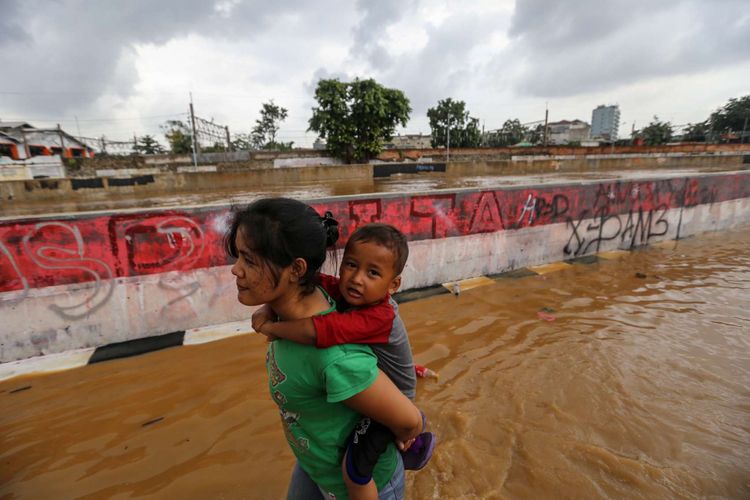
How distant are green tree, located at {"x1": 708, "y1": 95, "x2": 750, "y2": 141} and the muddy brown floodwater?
6640cm

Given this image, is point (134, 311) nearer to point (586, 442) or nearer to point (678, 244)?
point (586, 442)

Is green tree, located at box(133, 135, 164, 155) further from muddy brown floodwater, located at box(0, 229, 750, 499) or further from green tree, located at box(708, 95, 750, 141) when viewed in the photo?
green tree, located at box(708, 95, 750, 141)

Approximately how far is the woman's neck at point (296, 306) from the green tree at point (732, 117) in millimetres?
70430

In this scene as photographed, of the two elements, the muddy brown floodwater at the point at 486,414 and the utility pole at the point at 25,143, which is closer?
the muddy brown floodwater at the point at 486,414

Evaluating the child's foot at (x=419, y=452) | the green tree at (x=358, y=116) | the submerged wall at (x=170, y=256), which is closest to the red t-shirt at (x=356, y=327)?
the child's foot at (x=419, y=452)

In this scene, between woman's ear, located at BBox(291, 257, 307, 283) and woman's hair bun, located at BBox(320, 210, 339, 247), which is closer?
woman's ear, located at BBox(291, 257, 307, 283)

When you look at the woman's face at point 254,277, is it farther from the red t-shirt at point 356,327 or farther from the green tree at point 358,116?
the green tree at point 358,116

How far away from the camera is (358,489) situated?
1186mm

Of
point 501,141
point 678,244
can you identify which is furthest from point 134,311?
point 501,141

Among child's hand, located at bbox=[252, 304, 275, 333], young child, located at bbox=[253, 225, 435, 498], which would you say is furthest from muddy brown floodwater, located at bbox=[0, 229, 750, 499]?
child's hand, located at bbox=[252, 304, 275, 333]

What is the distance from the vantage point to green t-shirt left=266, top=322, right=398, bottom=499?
104 cm

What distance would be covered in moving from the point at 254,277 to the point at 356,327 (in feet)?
1.18

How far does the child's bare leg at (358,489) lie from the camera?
1173 mm

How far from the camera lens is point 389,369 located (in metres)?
1.26
